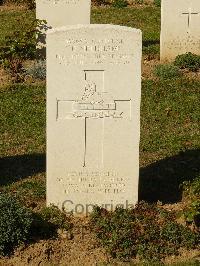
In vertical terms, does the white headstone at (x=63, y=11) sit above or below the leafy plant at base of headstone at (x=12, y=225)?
above

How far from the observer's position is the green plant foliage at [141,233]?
664 centimetres

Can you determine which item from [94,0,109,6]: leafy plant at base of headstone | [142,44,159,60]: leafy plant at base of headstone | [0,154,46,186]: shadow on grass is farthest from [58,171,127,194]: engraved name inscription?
[94,0,109,6]: leafy plant at base of headstone

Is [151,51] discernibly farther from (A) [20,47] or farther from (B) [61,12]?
(A) [20,47]

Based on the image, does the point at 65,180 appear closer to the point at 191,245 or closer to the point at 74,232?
the point at 74,232

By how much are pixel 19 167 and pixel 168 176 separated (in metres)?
2.07

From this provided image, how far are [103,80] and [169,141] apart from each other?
299 centimetres

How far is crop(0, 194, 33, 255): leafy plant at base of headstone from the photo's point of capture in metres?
6.46

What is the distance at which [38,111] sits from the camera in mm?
11016

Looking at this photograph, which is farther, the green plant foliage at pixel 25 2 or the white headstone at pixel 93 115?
the green plant foliage at pixel 25 2

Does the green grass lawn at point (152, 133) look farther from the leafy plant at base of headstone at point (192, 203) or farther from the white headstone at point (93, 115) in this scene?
the white headstone at point (93, 115)

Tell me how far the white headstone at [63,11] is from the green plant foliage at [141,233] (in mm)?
7415

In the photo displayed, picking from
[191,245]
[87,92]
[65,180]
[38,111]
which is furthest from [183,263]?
[38,111]

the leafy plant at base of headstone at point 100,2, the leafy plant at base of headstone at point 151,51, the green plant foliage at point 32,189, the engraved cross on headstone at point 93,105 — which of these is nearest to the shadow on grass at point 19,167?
the green plant foliage at point 32,189

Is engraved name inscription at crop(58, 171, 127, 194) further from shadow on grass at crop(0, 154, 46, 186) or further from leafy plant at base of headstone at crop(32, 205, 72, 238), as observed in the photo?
shadow on grass at crop(0, 154, 46, 186)
